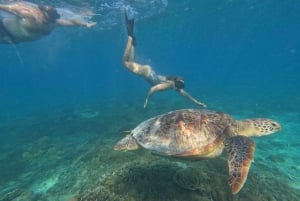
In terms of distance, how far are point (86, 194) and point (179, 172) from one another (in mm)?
2138

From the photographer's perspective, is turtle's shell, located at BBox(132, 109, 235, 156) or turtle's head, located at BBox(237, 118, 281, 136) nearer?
turtle's shell, located at BBox(132, 109, 235, 156)

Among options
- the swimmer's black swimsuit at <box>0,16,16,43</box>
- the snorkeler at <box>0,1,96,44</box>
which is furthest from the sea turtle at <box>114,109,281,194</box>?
the swimmer's black swimsuit at <box>0,16,16,43</box>

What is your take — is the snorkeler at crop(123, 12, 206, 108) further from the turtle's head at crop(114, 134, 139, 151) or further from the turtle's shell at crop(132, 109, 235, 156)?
the turtle's head at crop(114, 134, 139, 151)

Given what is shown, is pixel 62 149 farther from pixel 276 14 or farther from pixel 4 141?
pixel 276 14

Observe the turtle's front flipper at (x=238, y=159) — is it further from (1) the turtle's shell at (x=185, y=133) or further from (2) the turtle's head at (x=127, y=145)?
(2) the turtle's head at (x=127, y=145)

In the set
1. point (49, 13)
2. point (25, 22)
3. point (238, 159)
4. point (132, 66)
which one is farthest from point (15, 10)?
point (238, 159)

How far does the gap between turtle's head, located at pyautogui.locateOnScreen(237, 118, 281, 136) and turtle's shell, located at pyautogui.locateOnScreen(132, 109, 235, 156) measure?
257 millimetres

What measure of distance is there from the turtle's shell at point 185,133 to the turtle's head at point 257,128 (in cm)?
26

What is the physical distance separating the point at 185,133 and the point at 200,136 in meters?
0.33

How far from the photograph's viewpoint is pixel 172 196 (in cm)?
538

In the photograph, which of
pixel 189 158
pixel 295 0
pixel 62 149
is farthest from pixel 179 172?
pixel 295 0

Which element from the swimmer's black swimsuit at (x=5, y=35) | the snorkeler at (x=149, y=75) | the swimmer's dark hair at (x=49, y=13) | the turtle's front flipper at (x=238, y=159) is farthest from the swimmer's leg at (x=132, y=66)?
the turtle's front flipper at (x=238, y=159)

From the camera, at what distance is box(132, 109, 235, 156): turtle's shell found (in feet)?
18.0

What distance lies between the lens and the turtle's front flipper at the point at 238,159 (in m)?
4.59
